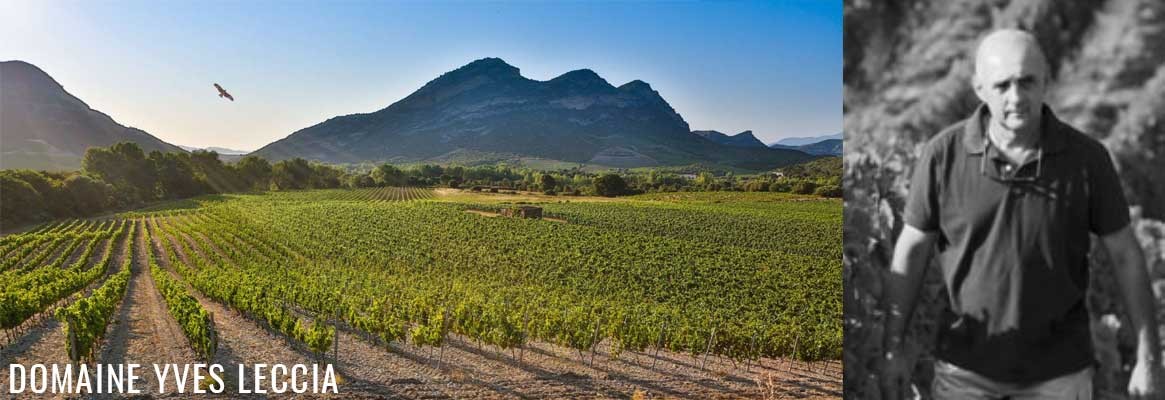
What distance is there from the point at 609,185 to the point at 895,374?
70.0 feet

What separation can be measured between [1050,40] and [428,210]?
1705cm

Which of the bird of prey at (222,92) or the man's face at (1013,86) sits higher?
the bird of prey at (222,92)

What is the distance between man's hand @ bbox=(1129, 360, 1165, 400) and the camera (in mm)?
1450

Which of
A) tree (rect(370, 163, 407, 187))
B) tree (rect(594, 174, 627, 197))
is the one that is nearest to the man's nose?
tree (rect(370, 163, 407, 187))

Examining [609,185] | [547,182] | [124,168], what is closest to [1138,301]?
[124,168]

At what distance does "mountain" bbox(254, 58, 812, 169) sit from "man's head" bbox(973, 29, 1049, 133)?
A: 449 inches

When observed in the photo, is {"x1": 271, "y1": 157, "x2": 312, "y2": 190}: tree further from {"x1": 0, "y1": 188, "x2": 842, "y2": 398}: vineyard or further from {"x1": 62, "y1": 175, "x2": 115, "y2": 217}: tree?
{"x1": 62, "y1": 175, "x2": 115, "y2": 217}: tree

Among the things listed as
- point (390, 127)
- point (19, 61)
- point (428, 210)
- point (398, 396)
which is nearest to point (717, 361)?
point (398, 396)

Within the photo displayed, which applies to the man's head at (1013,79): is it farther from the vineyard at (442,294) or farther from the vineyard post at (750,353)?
the vineyard post at (750,353)

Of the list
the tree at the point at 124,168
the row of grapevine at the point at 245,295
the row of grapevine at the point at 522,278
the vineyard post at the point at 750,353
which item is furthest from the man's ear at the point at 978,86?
the tree at the point at 124,168

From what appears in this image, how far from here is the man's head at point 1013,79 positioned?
1.37 m

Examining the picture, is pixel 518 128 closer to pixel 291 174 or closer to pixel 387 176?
pixel 387 176

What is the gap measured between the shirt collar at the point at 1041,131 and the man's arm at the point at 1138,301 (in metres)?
0.23

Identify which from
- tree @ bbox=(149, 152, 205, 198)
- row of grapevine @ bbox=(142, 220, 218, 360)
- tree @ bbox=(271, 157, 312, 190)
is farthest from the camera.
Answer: tree @ bbox=(271, 157, 312, 190)
